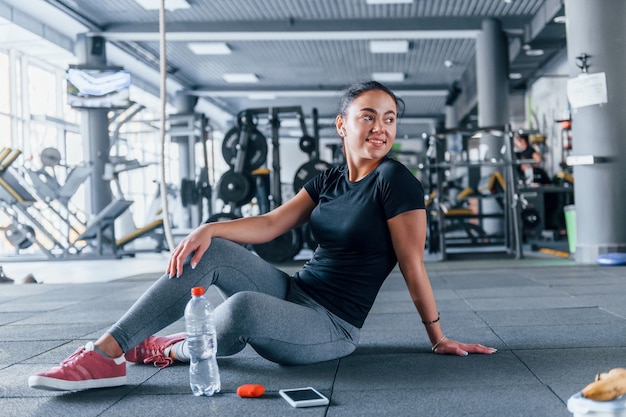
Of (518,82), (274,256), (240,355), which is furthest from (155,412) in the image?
(518,82)

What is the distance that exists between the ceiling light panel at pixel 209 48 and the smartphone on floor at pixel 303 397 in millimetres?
9957

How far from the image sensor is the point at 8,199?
847 centimetres

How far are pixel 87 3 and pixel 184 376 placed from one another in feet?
27.6

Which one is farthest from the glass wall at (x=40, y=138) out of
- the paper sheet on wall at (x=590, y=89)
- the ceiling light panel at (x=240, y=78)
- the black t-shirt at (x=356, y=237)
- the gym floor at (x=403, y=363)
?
the black t-shirt at (x=356, y=237)

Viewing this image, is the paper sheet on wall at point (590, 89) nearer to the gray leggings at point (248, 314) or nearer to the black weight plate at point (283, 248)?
the black weight plate at point (283, 248)

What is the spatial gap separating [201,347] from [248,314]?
181mm

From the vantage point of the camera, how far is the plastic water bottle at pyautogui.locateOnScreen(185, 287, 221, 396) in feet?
6.01

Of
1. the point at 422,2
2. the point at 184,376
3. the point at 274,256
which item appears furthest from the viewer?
the point at 422,2

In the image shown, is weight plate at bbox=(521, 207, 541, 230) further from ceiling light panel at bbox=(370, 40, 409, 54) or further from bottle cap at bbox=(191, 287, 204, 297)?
bottle cap at bbox=(191, 287, 204, 297)

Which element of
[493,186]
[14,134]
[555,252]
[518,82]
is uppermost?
[518,82]

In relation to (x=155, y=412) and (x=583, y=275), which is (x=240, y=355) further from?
(x=583, y=275)

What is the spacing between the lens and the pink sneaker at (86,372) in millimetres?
1803

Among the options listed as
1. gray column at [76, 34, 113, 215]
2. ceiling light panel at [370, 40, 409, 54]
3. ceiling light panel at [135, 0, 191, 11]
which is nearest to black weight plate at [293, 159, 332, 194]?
ceiling light panel at [135, 0, 191, 11]

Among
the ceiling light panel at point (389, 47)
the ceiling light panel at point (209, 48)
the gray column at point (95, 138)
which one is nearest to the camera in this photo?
the gray column at point (95, 138)
